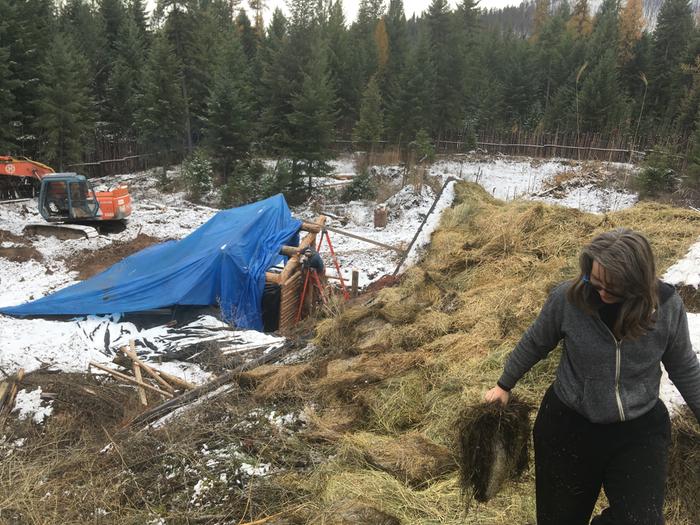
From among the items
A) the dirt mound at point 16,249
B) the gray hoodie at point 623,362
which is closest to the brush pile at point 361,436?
the gray hoodie at point 623,362

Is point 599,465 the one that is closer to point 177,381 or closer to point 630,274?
point 630,274

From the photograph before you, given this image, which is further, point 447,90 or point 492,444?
point 447,90

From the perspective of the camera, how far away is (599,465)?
1.91 meters

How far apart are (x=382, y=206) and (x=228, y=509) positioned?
14.6 metres

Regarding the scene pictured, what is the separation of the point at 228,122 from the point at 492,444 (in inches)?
794

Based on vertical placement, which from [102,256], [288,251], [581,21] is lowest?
[102,256]

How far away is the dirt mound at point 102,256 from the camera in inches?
484

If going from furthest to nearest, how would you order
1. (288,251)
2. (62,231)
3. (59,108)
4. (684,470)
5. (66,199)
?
(59,108) → (66,199) → (62,231) → (288,251) → (684,470)

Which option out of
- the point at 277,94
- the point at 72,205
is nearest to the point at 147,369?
the point at 72,205

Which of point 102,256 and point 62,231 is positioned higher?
point 62,231

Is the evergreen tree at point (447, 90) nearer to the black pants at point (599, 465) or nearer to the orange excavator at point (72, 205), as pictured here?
the orange excavator at point (72, 205)

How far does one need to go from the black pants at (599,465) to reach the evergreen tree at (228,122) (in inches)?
796

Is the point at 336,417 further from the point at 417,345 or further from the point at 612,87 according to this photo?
the point at 612,87

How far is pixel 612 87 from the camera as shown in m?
24.8
